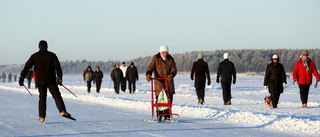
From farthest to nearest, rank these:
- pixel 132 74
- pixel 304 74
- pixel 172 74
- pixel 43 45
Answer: pixel 132 74 → pixel 304 74 → pixel 172 74 → pixel 43 45

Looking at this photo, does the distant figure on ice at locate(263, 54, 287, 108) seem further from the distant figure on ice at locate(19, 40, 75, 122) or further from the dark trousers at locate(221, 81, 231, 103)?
the distant figure on ice at locate(19, 40, 75, 122)

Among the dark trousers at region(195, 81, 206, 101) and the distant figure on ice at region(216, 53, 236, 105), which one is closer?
the distant figure on ice at region(216, 53, 236, 105)

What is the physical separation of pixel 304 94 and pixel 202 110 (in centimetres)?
347

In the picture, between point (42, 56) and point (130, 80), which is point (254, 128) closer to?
point (42, 56)

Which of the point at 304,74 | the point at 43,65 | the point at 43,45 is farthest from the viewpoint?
the point at 304,74

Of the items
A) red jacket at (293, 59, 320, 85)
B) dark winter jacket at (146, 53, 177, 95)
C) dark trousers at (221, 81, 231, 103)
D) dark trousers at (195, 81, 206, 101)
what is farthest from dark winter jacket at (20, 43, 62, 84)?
red jacket at (293, 59, 320, 85)

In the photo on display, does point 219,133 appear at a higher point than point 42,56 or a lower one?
lower

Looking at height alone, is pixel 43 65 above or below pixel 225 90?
above

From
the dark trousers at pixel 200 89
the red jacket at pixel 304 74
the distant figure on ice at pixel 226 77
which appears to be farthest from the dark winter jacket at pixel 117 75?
the red jacket at pixel 304 74

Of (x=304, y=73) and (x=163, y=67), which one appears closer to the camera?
(x=163, y=67)

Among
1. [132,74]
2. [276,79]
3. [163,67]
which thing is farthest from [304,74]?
[132,74]

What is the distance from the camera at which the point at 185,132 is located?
8117mm

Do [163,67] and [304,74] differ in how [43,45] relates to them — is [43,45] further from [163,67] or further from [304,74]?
[304,74]

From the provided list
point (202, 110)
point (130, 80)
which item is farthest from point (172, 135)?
point (130, 80)
